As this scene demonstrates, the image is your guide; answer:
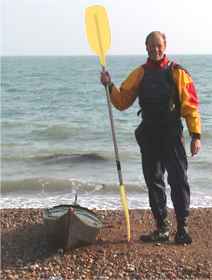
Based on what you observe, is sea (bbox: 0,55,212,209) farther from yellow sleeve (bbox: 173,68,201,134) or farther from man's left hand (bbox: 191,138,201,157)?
yellow sleeve (bbox: 173,68,201,134)

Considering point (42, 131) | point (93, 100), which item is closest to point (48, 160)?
point (42, 131)

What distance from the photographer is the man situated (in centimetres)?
498

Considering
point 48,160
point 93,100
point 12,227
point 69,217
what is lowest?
point 93,100

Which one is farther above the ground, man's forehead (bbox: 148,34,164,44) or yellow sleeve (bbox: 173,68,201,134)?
man's forehead (bbox: 148,34,164,44)

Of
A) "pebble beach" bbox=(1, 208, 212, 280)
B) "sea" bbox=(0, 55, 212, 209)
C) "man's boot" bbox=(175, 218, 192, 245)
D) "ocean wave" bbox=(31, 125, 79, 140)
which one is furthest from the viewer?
"ocean wave" bbox=(31, 125, 79, 140)

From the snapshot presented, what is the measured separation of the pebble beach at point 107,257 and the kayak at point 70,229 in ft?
0.27

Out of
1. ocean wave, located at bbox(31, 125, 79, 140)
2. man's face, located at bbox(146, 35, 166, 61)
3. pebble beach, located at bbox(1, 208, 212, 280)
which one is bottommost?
ocean wave, located at bbox(31, 125, 79, 140)

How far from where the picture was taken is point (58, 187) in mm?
9711

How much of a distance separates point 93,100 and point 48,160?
643 inches

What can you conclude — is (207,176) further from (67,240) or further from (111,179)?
(67,240)

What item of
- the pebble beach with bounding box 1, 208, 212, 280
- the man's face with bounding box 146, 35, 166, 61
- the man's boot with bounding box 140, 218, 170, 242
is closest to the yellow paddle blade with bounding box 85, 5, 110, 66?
the man's face with bounding box 146, 35, 166, 61

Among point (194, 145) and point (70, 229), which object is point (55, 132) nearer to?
point (70, 229)

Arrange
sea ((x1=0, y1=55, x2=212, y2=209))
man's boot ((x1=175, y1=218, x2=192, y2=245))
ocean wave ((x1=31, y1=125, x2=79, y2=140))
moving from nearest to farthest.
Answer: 1. man's boot ((x1=175, y1=218, x2=192, y2=245))
2. sea ((x1=0, y1=55, x2=212, y2=209))
3. ocean wave ((x1=31, y1=125, x2=79, y2=140))

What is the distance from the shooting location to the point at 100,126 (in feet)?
61.0
